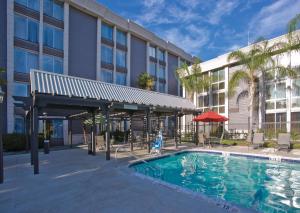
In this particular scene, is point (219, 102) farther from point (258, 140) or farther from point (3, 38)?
point (3, 38)

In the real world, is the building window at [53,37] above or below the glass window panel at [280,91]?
above

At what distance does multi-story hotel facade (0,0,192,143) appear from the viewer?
19969 mm

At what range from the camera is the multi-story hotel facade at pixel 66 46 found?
20.0 meters

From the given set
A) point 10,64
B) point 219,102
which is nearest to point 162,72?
point 219,102

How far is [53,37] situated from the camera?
2359 cm

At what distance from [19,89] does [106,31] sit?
13608mm

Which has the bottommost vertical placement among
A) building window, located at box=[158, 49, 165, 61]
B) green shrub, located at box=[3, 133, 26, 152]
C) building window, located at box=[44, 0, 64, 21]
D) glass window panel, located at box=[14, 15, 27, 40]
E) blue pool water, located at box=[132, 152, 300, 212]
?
blue pool water, located at box=[132, 152, 300, 212]

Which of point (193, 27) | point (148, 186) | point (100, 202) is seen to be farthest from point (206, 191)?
point (193, 27)

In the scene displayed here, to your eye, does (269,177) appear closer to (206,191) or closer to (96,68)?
(206,191)

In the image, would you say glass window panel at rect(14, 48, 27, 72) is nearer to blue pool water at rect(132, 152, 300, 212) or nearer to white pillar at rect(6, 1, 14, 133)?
white pillar at rect(6, 1, 14, 133)

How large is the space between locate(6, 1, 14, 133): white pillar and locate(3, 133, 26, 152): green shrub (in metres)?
2.77

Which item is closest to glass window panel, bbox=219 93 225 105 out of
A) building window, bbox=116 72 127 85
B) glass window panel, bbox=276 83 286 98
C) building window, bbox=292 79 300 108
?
glass window panel, bbox=276 83 286 98

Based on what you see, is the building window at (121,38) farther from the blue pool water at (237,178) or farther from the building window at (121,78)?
the blue pool water at (237,178)

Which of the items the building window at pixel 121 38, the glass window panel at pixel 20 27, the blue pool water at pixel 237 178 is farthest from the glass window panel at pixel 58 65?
the blue pool water at pixel 237 178
